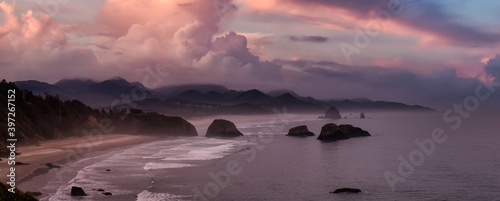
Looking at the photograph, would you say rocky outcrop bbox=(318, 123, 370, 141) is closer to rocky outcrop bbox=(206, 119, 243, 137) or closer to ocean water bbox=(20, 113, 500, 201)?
rocky outcrop bbox=(206, 119, 243, 137)

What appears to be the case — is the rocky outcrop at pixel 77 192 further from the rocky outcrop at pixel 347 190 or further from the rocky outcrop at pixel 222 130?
the rocky outcrop at pixel 222 130

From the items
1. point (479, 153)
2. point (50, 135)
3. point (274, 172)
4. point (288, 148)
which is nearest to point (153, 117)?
point (50, 135)

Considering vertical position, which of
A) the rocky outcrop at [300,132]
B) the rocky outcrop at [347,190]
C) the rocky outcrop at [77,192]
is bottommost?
the rocky outcrop at [347,190]

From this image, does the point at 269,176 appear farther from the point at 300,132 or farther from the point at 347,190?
the point at 300,132

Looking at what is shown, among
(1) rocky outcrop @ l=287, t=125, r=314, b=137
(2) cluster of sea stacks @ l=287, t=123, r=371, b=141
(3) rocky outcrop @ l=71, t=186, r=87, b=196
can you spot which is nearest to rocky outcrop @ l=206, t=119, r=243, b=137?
(1) rocky outcrop @ l=287, t=125, r=314, b=137

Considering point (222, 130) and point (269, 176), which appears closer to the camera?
point (269, 176)

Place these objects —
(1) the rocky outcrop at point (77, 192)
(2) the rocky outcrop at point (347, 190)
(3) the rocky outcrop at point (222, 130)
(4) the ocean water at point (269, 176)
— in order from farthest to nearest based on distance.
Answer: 1. (3) the rocky outcrop at point (222, 130)
2. (2) the rocky outcrop at point (347, 190)
3. (4) the ocean water at point (269, 176)
4. (1) the rocky outcrop at point (77, 192)

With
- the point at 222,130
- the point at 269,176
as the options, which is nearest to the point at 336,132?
the point at 222,130

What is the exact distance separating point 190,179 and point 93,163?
46.7 ft

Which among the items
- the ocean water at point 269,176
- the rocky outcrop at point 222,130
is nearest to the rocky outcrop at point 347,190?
the ocean water at point 269,176

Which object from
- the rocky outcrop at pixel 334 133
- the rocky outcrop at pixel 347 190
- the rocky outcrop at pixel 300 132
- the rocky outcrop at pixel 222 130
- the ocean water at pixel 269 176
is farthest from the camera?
the rocky outcrop at pixel 300 132

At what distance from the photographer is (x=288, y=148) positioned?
74.4 meters

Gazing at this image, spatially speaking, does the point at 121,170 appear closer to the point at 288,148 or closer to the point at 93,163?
the point at 93,163

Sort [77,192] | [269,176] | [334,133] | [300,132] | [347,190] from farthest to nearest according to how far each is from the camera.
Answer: [300,132]
[334,133]
[269,176]
[347,190]
[77,192]
